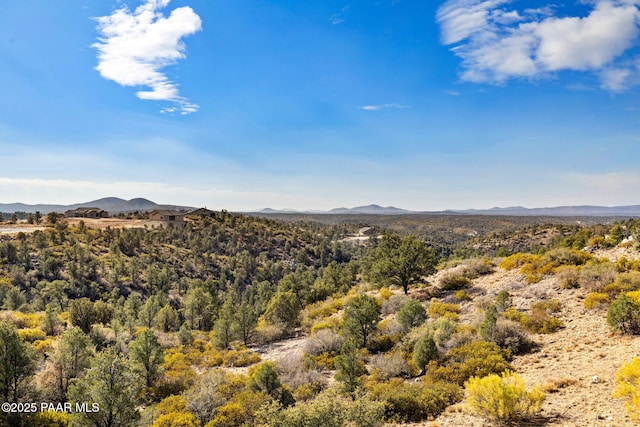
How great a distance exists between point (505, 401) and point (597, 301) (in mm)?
12904

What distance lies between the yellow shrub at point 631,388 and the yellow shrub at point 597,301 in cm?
1053

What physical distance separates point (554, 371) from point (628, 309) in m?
4.73

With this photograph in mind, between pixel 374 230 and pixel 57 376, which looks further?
pixel 374 230

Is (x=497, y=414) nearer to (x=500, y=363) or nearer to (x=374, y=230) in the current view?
(x=500, y=363)

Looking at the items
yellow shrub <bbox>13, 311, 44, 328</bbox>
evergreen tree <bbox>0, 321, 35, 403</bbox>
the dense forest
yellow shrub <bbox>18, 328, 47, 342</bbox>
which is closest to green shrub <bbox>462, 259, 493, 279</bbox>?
the dense forest

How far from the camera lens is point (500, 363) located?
44.5 ft

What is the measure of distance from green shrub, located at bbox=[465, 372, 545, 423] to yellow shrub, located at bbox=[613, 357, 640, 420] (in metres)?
1.85


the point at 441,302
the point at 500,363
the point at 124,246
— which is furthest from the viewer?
the point at 124,246

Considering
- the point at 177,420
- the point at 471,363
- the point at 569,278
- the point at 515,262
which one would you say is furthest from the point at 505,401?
the point at 515,262

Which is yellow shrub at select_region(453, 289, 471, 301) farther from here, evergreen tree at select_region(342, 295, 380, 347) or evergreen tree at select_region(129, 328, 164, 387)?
evergreen tree at select_region(129, 328, 164, 387)

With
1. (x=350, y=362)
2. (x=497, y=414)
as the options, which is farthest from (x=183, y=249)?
(x=497, y=414)

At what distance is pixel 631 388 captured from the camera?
8.64 metres

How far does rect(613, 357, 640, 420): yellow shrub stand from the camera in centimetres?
839

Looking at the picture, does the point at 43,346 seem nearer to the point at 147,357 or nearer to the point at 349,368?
the point at 147,357
